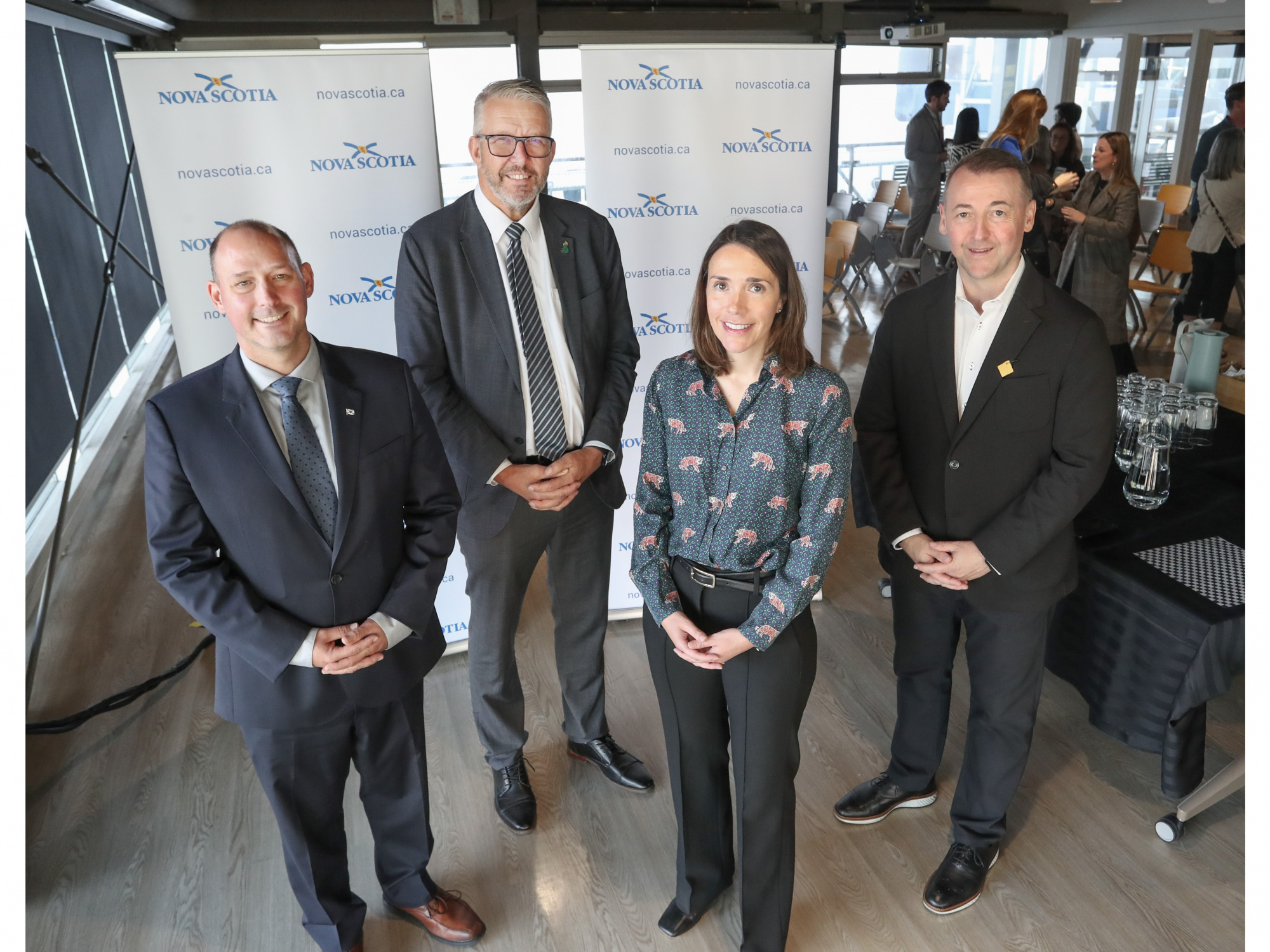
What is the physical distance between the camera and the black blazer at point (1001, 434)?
213 centimetres

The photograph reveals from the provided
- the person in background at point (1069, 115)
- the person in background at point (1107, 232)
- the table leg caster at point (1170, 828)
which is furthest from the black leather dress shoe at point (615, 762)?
the person in background at point (1069, 115)

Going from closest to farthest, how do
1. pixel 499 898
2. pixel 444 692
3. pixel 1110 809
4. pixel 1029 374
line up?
1. pixel 1029 374
2. pixel 499 898
3. pixel 1110 809
4. pixel 444 692

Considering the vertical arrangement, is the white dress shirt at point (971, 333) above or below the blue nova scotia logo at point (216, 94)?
below

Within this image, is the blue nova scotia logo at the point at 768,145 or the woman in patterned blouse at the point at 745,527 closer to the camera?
the woman in patterned blouse at the point at 745,527

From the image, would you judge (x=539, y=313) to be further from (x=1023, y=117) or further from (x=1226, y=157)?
(x=1226, y=157)

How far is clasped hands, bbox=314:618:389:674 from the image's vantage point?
1.94 m

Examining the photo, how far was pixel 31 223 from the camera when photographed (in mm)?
4945

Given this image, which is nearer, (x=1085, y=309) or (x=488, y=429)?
(x=1085, y=309)

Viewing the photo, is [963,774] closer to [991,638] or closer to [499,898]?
[991,638]

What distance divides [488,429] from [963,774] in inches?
65.6

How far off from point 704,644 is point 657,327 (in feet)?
6.31

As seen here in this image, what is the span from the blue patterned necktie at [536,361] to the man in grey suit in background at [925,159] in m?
7.38

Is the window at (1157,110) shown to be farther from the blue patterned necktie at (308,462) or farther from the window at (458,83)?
the blue patterned necktie at (308,462)
